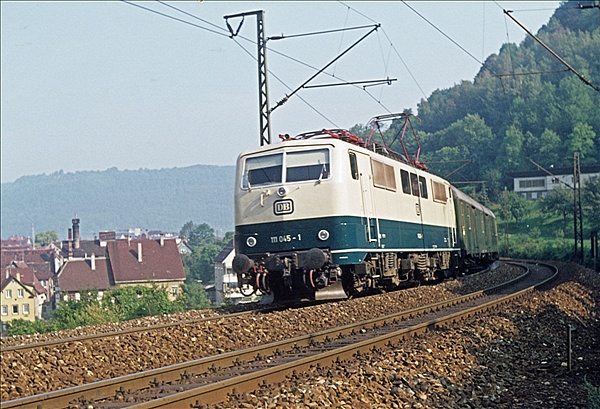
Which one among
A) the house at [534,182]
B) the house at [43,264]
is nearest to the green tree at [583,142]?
the house at [534,182]

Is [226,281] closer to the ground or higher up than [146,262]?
closer to the ground

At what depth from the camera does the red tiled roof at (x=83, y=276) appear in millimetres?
111738

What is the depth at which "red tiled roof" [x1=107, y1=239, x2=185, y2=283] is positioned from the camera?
11331cm

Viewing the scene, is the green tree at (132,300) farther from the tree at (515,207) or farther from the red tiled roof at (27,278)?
the red tiled roof at (27,278)

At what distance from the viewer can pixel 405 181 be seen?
22.1 m

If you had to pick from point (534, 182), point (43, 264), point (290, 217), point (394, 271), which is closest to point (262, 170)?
point (290, 217)

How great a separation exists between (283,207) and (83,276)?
104m

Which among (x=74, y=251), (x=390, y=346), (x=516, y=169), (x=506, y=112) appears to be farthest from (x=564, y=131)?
(x=390, y=346)

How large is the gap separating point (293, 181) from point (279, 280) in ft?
8.00

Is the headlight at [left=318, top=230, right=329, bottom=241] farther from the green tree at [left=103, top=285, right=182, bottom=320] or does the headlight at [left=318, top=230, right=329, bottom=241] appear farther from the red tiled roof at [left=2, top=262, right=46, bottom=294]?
the red tiled roof at [left=2, top=262, right=46, bottom=294]

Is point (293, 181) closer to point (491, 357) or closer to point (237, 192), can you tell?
point (237, 192)

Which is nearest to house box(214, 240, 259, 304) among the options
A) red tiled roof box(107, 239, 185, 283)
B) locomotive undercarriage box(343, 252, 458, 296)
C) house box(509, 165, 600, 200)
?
locomotive undercarriage box(343, 252, 458, 296)

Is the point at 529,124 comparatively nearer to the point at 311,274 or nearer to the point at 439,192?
the point at 439,192

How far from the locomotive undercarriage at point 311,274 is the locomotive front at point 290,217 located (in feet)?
0.07
